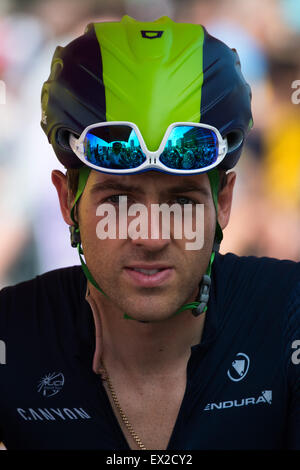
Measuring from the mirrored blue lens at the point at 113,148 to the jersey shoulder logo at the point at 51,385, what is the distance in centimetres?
80

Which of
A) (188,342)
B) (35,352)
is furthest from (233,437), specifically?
(35,352)

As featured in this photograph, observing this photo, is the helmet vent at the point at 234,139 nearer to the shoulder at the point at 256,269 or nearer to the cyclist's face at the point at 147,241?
the cyclist's face at the point at 147,241

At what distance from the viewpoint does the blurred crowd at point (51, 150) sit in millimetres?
5051

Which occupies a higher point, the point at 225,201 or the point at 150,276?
the point at 225,201

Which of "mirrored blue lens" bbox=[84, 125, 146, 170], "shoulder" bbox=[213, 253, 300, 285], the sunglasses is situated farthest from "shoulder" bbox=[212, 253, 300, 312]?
"mirrored blue lens" bbox=[84, 125, 146, 170]

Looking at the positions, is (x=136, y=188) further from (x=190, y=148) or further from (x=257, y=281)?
(x=257, y=281)

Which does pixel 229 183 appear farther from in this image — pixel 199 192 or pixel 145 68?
pixel 145 68

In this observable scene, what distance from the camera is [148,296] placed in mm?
2197

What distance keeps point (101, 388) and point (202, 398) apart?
35 centimetres

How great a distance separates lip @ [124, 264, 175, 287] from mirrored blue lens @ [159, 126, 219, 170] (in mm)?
314

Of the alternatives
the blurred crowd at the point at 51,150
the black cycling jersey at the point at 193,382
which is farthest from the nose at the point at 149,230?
the blurred crowd at the point at 51,150

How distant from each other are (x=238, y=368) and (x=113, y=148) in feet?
3.01

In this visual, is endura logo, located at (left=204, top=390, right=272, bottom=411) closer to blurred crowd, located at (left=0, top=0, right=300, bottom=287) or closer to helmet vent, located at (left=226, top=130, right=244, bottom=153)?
helmet vent, located at (left=226, top=130, right=244, bottom=153)

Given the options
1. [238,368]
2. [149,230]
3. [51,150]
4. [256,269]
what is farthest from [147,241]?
[51,150]
